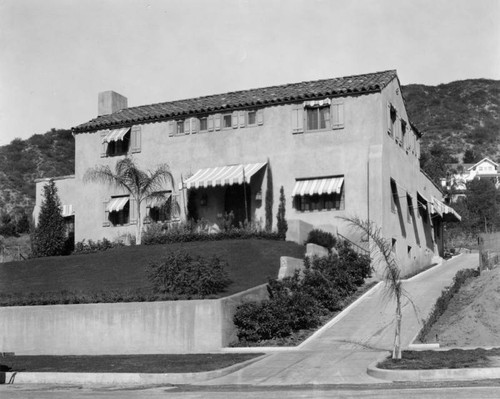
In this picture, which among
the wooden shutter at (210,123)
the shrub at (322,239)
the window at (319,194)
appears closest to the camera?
the shrub at (322,239)

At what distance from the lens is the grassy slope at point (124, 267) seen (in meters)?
29.7

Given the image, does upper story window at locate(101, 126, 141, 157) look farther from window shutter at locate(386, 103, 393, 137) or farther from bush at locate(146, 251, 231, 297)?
bush at locate(146, 251, 231, 297)

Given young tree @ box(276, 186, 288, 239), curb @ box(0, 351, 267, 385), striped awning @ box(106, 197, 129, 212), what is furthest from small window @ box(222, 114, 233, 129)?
curb @ box(0, 351, 267, 385)

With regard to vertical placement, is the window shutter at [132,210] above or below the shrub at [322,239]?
above

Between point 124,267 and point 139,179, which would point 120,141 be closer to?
point 139,179

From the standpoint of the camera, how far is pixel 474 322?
2238cm

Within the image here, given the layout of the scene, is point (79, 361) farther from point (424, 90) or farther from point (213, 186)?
point (424, 90)

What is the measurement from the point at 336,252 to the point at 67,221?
16.5 meters

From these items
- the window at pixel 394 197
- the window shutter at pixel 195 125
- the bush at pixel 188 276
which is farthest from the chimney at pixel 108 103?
the bush at pixel 188 276

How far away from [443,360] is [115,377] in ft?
25.6

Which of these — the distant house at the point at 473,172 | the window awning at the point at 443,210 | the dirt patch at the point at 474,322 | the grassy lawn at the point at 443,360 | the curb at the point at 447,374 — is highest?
the distant house at the point at 473,172

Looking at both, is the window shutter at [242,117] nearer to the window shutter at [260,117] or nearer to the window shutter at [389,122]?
the window shutter at [260,117]

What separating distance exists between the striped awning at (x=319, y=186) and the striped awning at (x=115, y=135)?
9745mm

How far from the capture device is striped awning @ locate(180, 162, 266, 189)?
36125 mm
